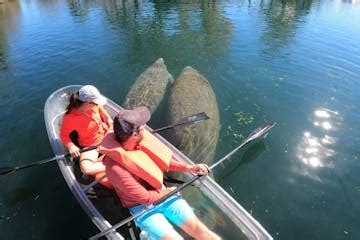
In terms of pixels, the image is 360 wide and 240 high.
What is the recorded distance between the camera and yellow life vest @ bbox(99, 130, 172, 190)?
507cm

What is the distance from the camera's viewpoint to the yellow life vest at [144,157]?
5.07 m

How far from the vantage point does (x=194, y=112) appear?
31.4 feet

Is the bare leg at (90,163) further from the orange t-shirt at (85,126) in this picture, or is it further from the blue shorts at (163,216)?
the blue shorts at (163,216)

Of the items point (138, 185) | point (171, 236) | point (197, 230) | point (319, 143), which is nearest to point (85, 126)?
point (138, 185)

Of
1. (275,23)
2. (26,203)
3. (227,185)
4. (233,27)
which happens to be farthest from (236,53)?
(26,203)

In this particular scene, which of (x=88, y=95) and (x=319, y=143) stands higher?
(x=88, y=95)

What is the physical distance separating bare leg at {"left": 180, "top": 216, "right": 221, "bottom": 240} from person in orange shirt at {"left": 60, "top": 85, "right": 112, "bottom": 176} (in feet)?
7.64

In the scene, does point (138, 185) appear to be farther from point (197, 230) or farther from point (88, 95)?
point (88, 95)

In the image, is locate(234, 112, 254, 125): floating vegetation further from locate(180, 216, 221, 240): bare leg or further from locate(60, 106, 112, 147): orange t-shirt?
locate(180, 216, 221, 240): bare leg

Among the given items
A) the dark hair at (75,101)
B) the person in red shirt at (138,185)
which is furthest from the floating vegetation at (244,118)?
the dark hair at (75,101)

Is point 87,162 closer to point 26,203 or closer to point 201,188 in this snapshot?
point 26,203

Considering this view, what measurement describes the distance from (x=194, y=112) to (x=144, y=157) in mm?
4374

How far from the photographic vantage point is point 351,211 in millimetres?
7102

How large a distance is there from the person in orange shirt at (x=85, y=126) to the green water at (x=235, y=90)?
3.69 ft
